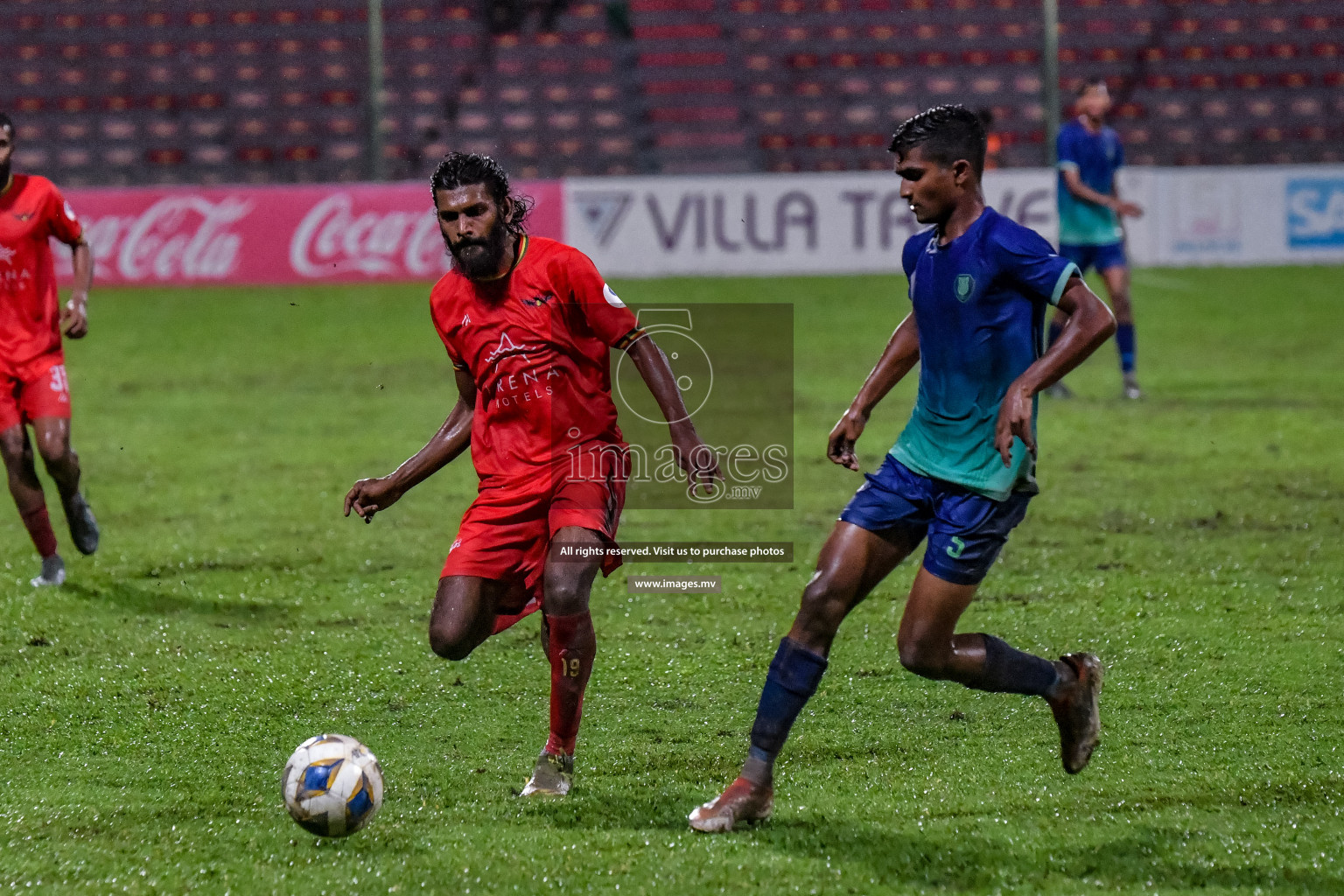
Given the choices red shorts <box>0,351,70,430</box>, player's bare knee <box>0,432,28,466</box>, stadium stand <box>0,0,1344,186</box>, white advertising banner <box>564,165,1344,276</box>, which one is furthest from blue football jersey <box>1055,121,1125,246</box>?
stadium stand <box>0,0,1344,186</box>

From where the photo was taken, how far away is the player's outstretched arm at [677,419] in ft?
15.0

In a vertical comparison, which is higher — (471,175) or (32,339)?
(471,175)

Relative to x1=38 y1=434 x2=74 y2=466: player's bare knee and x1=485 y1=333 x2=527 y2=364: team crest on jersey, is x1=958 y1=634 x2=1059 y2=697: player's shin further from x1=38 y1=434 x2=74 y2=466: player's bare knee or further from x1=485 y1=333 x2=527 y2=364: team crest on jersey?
x1=38 y1=434 x2=74 y2=466: player's bare knee

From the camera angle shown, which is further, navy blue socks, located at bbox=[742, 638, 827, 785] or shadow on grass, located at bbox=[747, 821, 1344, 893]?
navy blue socks, located at bbox=[742, 638, 827, 785]

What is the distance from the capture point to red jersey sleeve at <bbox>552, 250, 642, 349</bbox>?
187 inches

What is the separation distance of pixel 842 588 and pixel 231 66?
2206 cm

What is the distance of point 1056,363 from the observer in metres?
4.21

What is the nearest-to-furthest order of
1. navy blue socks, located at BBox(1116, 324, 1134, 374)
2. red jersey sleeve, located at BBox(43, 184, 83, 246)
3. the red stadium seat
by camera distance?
1. red jersey sleeve, located at BBox(43, 184, 83, 246)
2. navy blue socks, located at BBox(1116, 324, 1134, 374)
3. the red stadium seat

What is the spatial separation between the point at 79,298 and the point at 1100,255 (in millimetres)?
7440

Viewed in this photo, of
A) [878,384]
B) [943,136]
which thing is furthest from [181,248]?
[943,136]

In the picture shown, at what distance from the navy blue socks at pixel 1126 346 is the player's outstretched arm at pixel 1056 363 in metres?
8.12

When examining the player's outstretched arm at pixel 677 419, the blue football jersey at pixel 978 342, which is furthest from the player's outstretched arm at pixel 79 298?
the blue football jersey at pixel 978 342

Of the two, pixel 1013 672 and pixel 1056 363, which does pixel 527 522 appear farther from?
pixel 1056 363

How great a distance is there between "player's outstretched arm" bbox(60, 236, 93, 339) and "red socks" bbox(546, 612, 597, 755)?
3.23 metres
